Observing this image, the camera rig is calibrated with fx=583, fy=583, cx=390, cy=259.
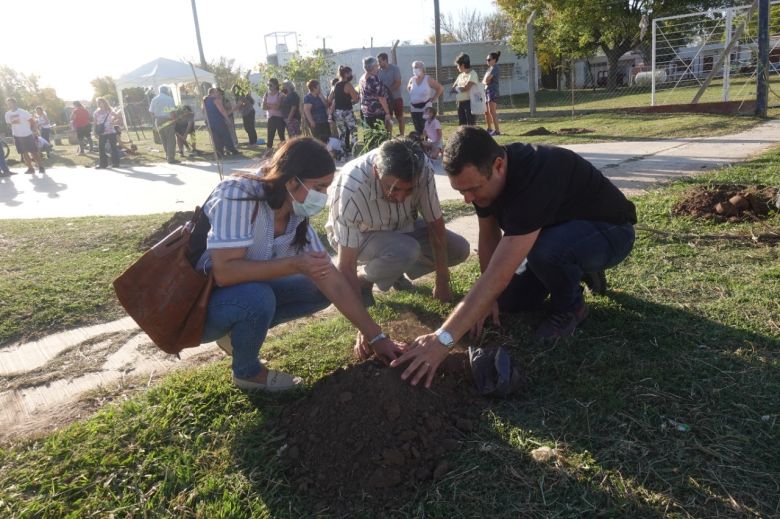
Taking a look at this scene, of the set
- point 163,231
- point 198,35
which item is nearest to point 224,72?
point 198,35

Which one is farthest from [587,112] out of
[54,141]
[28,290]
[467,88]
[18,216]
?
[54,141]

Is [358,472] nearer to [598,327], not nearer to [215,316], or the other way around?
[215,316]

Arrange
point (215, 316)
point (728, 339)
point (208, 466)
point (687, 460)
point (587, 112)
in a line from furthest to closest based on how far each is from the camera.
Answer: point (587, 112) → point (728, 339) → point (215, 316) → point (208, 466) → point (687, 460)

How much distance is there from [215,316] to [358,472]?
3.09 ft

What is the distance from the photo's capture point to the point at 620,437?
7.42 ft

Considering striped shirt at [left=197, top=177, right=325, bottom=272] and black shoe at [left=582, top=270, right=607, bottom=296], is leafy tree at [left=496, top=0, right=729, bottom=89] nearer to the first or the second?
black shoe at [left=582, top=270, right=607, bottom=296]

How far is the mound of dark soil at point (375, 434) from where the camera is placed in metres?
2.14

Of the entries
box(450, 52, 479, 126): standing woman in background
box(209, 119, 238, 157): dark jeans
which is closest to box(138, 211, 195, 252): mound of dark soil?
box(450, 52, 479, 126): standing woman in background

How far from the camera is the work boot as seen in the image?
3016mm

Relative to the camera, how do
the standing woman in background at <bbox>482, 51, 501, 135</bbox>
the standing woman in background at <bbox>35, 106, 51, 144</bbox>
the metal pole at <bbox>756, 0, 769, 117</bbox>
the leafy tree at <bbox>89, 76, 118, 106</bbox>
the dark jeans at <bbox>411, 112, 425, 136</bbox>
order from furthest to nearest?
the leafy tree at <bbox>89, 76, 118, 106</bbox> < the standing woman in background at <bbox>35, 106, 51, 144</bbox> < the standing woman in background at <bbox>482, 51, 501, 135</bbox> < the metal pole at <bbox>756, 0, 769, 117</bbox> < the dark jeans at <bbox>411, 112, 425, 136</bbox>

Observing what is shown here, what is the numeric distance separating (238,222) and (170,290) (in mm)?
418

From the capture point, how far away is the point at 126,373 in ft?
10.8

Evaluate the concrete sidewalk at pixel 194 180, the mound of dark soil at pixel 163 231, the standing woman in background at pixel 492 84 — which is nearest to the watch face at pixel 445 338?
the mound of dark soil at pixel 163 231

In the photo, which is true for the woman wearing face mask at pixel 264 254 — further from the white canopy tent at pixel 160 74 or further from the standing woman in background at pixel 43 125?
the standing woman in background at pixel 43 125
